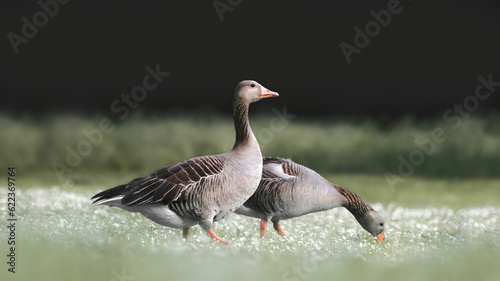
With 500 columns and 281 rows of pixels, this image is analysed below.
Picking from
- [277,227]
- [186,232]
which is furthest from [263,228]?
[186,232]

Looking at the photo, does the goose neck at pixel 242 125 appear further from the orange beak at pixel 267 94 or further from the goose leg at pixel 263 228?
the goose leg at pixel 263 228

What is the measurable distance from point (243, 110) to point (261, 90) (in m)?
0.29

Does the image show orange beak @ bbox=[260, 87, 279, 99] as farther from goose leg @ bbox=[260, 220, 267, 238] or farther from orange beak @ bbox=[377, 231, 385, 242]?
orange beak @ bbox=[377, 231, 385, 242]

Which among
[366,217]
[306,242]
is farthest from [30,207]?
[366,217]

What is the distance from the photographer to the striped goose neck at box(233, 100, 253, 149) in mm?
6746

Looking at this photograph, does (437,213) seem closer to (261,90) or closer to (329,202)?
(329,202)

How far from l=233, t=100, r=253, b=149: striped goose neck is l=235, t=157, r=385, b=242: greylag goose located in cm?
73

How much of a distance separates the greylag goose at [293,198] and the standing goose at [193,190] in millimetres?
697

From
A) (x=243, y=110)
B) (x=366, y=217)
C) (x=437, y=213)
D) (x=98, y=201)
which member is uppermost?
(x=243, y=110)

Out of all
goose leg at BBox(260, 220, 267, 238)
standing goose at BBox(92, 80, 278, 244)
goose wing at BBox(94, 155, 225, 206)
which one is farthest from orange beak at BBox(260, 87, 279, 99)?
goose leg at BBox(260, 220, 267, 238)

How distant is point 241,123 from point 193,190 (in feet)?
3.06

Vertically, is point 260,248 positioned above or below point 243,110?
below

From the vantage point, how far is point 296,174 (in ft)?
24.1

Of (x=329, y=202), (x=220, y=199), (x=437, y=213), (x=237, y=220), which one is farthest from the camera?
(x=437, y=213)
